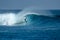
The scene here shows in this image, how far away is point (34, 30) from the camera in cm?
185

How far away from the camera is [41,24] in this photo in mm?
2096

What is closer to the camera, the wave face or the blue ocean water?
the blue ocean water

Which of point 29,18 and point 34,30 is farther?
point 29,18

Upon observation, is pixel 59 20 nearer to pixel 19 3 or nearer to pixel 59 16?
pixel 59 16

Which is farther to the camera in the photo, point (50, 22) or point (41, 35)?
point (50, 22)

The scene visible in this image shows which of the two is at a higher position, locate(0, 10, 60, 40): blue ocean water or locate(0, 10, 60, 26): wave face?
locate(0, 10, 60, 26): wave face

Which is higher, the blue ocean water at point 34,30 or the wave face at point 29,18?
the wave face at point 29,18

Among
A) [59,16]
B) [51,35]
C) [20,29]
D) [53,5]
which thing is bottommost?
[51,35]

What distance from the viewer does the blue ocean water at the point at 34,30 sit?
1787 millimetres

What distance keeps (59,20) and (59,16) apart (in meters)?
0.07

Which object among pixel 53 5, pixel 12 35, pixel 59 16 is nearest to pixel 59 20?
pixel 59 16

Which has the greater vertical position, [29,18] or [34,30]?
[29,18]

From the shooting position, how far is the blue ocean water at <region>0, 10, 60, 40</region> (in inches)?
70.4

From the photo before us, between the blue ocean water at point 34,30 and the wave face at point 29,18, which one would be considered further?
the wave face at point 29,18
